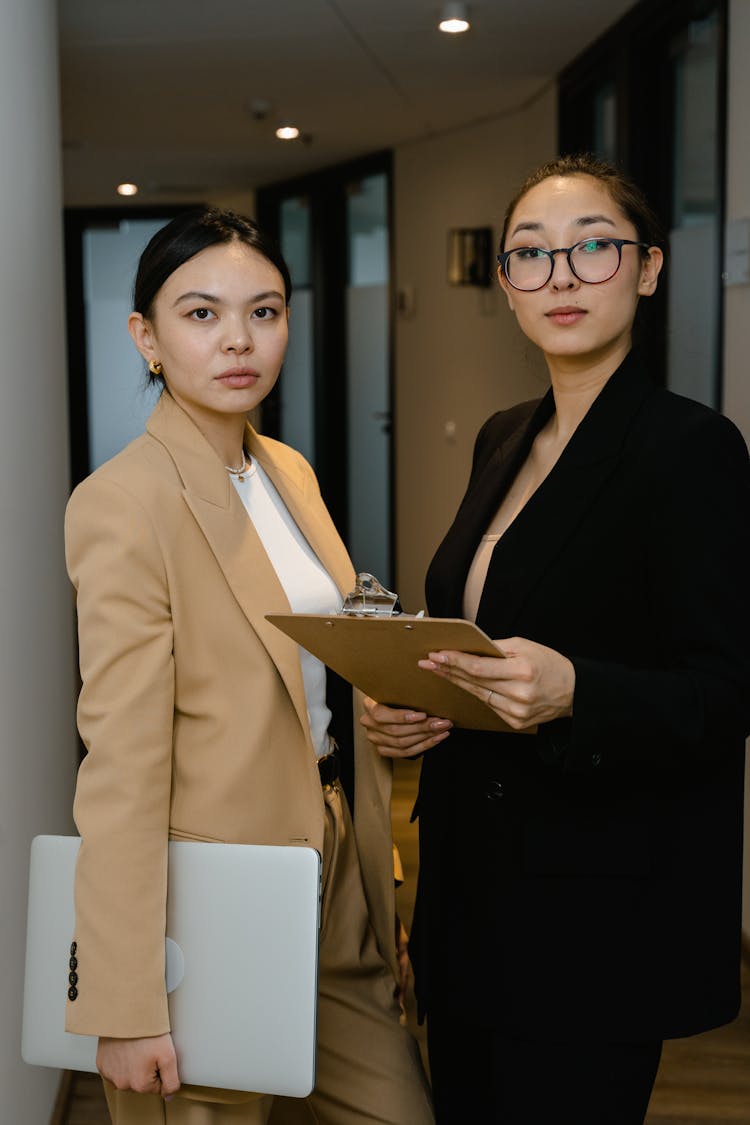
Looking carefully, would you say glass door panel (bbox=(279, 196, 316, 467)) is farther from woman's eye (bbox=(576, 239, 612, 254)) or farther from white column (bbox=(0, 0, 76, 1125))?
woman's eye (bbox=(576, 239, 612, 254))

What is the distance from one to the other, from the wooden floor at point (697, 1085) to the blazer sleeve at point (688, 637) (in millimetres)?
1520

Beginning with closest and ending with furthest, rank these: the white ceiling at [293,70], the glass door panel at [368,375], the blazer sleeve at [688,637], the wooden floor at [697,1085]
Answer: the blazer sleeve at [688,637] → the wooden floor at [697,1085] → the white ceiling at [293,70] → the glass door panel at [368,375]

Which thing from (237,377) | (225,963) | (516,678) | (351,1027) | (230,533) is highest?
(237,377)

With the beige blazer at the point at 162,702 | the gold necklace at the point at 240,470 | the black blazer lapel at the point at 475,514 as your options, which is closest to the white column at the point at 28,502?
the gold necklace at the point at 240,470

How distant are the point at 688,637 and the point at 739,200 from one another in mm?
2241

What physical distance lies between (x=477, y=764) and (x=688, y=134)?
10.1 feet

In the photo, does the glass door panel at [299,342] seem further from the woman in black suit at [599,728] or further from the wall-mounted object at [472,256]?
the woman in black suit at [599,728]

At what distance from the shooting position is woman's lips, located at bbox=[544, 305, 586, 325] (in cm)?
154

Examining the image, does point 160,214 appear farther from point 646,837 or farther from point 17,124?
point 646,837

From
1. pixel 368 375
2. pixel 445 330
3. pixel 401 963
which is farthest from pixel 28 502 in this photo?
pixel 368 375

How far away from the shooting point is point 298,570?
1.67 m

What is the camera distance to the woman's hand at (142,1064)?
4.62 feet

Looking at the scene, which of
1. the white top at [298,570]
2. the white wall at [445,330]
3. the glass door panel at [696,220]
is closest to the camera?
the white top at [298,570]

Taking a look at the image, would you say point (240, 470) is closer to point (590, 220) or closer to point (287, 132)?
point (590, 220)
